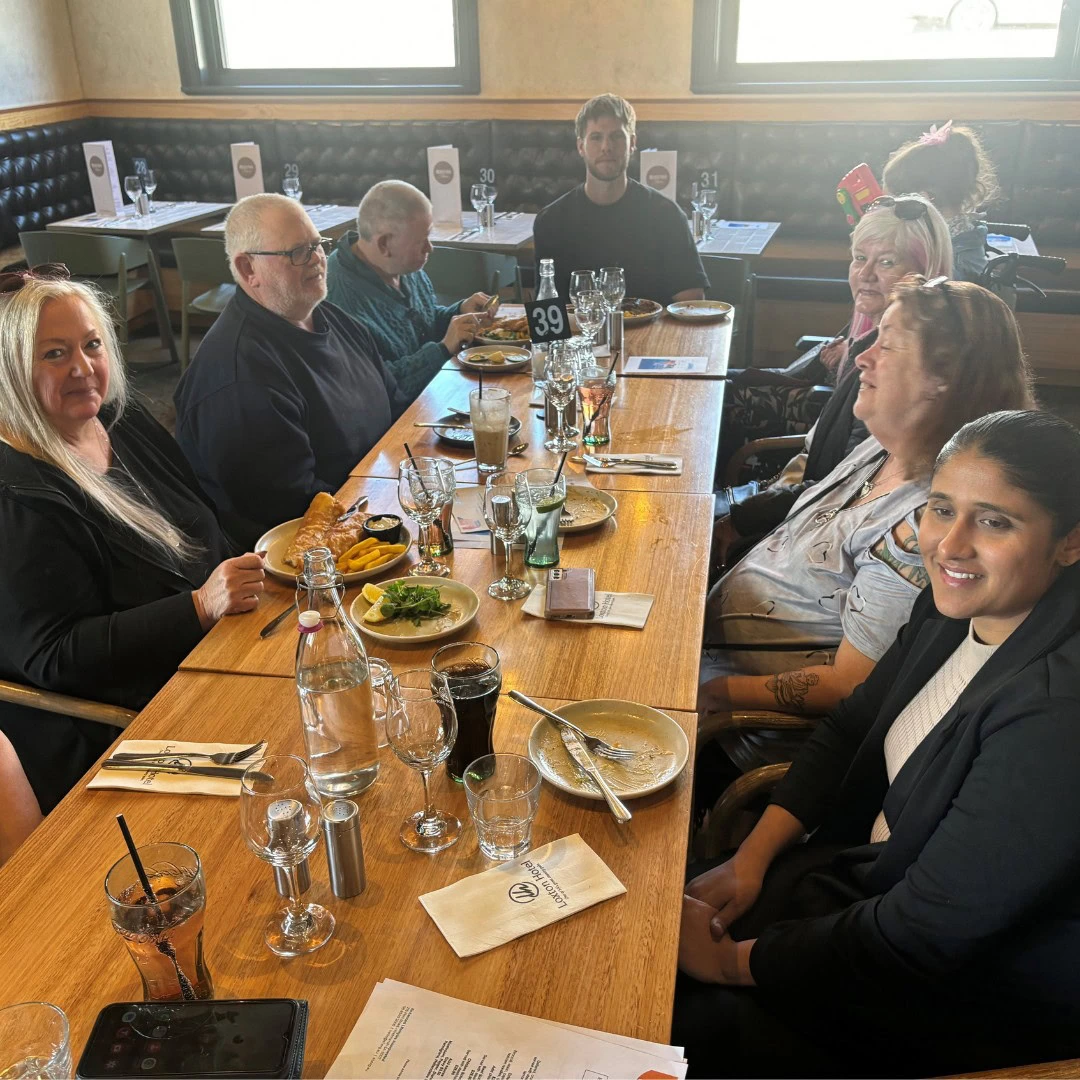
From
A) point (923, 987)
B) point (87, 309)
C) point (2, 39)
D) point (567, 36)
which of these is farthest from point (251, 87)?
point (923, 987)

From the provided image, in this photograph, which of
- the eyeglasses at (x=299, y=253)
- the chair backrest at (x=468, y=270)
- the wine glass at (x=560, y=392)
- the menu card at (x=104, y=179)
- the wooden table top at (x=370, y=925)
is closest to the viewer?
the wooden table top at (x=370, y=925)

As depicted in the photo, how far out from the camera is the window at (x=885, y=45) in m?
5.04

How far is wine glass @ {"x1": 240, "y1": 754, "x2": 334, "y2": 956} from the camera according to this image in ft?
3.48

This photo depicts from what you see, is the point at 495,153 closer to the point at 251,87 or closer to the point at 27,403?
the point at 251,87

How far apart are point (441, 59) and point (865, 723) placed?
18.4 feet

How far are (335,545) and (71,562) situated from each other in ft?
1.52

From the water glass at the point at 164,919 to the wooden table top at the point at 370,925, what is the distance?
40 mm

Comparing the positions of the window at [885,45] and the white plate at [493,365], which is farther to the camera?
the window at [885,45]

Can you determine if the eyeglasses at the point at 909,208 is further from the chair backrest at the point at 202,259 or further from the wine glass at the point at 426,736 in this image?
the chair backrest at the point at 202,259

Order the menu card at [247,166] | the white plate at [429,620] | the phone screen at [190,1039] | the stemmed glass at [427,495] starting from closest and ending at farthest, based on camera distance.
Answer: the phone screen at [190,1039] < the white plate at [429,620] < the stemmed glass at [427,495] < the menu card at [247,166]

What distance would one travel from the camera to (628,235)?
406 cm

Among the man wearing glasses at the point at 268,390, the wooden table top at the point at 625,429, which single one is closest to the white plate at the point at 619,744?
the wooden table top at the point at 625,429

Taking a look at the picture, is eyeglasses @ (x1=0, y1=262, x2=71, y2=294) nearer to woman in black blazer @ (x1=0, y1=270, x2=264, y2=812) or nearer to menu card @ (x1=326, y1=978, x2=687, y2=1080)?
woman in black blazer @ (x1=0, y1=270, x2=264, y2=812)

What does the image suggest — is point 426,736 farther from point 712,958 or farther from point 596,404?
point 596,404
